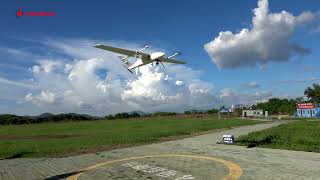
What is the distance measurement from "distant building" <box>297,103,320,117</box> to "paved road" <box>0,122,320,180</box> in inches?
3536

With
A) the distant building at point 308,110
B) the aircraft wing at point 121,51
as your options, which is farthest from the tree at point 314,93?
the aircraft wing at point 121,51

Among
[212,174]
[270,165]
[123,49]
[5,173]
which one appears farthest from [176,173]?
[123,49]

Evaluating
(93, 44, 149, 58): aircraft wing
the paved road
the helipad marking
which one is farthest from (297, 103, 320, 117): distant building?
the helipad marking

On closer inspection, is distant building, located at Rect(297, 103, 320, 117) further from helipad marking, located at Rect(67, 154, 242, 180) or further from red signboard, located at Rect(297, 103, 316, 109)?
helipad marking, located at Rect(67, 154, 242, 180)

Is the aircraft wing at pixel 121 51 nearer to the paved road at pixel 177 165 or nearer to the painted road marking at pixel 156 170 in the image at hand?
the paved road at pixel 177 165

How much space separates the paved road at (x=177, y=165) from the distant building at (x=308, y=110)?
295 ft

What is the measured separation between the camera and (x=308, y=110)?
111812mm

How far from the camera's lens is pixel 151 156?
23672mm

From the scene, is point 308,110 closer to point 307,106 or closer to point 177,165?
point 307,106

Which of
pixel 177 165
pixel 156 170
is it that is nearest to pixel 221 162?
pixel 177 165

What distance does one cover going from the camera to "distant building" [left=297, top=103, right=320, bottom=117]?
108 meters

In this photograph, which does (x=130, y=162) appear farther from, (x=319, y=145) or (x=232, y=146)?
(x=319, y=145)

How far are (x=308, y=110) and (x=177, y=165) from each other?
330ft

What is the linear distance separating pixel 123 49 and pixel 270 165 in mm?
18732
